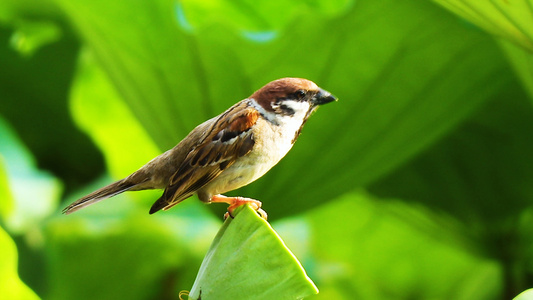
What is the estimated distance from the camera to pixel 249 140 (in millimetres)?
639

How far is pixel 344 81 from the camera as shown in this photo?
2.50ft

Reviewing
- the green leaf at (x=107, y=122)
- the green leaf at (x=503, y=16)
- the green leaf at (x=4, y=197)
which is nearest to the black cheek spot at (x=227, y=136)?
the green leaf at (x=503, y=16)

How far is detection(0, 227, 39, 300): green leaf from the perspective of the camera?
0.69 m

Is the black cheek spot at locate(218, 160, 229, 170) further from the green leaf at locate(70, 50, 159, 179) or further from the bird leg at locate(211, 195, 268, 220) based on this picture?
the green leaf at locate(70, 50, 159, 179)

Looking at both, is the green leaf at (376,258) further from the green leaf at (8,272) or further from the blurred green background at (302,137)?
the green leaf at (8,272)

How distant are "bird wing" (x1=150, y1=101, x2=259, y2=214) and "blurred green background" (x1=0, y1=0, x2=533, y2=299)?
106 millimetres

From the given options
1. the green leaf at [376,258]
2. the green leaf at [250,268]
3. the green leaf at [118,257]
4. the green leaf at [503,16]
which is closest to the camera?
the green leaf at [250,268]

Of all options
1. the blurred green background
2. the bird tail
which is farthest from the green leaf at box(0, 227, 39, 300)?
the bird tail

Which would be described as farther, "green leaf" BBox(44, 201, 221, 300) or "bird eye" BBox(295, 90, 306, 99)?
"green leaf" BBox(44, 201, 221, 300)

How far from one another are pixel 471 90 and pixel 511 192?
24cm

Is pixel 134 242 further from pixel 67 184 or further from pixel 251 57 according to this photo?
pixel 251 57

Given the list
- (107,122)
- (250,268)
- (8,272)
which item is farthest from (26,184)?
(250,268)

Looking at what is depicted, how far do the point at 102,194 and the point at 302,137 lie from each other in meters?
0.22

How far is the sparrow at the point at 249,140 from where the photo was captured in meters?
0.63
